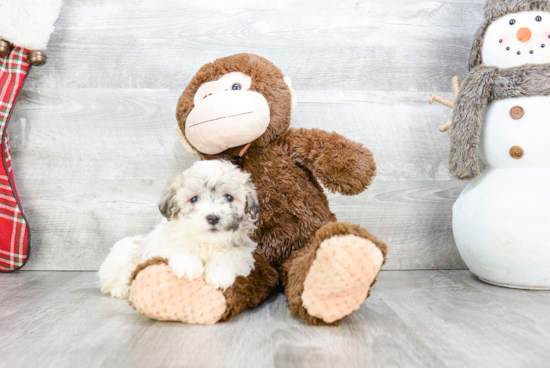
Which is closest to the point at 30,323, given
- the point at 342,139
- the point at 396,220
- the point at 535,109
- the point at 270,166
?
the point at 270,166

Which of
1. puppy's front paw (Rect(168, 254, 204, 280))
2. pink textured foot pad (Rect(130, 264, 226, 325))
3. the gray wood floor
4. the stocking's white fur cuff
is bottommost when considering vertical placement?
the gray wood floor

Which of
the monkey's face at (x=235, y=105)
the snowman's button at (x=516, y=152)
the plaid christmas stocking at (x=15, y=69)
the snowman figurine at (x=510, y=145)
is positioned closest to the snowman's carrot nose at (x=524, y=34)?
the snowman figurine at (x=510, y=145)

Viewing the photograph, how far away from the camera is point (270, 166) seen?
1.08 metres

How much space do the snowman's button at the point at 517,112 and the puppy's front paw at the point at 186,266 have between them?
2.97ft

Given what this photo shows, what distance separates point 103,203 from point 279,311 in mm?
752

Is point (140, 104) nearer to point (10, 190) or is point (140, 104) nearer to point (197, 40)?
point (197, 40)

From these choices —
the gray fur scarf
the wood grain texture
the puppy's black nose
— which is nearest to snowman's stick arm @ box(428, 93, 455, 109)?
the gray fur scarf

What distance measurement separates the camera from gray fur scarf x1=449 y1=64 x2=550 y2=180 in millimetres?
1143

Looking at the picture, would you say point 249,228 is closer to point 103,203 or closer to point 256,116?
point 256,116

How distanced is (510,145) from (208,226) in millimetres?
849

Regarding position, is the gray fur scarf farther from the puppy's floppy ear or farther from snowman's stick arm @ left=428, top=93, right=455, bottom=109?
the puppy's floppy ear

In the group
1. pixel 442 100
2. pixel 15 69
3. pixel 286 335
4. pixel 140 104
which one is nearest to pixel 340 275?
pixel 286 335

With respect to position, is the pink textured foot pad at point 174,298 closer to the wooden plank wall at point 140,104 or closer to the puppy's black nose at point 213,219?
the puppy's black nose at point 213,219

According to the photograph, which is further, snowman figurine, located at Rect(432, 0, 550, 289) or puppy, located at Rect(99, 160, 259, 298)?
snowman figurine, located at Rect(432, 0, 550, 289)
